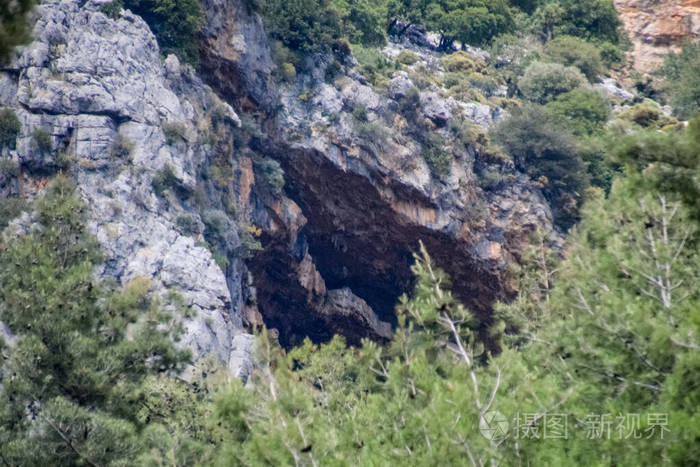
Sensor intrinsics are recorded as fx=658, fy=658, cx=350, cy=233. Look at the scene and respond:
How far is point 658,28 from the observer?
167 feet

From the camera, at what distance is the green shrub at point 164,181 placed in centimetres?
2172

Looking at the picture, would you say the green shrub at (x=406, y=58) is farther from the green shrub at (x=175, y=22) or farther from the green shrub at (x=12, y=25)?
the green shrub at (x=12, y=25)

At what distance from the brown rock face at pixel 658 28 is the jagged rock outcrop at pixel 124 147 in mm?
39511

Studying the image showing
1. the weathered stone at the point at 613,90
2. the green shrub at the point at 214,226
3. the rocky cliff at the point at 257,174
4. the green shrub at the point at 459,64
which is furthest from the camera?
the weathered stone at the point at 613,90

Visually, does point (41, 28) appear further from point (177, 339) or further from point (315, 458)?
point (315, 458)

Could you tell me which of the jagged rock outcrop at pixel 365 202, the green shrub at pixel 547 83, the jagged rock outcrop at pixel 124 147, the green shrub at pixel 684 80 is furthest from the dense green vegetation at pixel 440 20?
the jagged rock outcrop at pixel 124 147

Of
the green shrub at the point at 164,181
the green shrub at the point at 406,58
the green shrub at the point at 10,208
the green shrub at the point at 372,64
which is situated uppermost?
the green shrub at the point at 10,208

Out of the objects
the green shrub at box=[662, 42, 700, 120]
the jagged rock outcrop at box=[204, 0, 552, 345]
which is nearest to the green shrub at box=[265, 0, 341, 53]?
the jagged rock outcrop at box=[204, 0, 552, 345]

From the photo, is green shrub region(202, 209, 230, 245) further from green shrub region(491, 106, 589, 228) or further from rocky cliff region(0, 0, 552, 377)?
green shrub region(491, 106, 589, 228)

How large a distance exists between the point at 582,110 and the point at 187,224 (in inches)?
934

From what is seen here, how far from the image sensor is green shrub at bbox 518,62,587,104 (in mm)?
37781

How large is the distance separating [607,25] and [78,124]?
130 ft

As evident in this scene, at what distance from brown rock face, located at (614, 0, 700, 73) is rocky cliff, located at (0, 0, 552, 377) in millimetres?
21546

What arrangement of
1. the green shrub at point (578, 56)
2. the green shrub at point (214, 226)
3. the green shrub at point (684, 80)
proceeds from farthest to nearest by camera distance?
1. the green shrub at point (578, 56)
2. the green shrub at point (684, 80)
3. the green shrub at point (214, 226)
